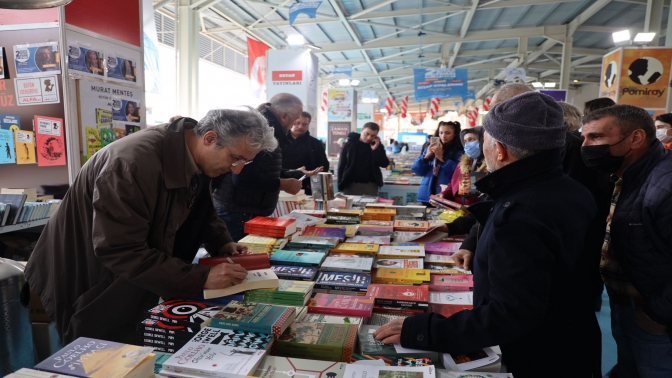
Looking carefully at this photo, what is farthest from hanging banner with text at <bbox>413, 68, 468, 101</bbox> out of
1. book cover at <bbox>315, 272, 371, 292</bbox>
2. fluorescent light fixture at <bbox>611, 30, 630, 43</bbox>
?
book cover at <bbox>315, 272, 371, 292</bbox>

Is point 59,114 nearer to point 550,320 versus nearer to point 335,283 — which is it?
point 335,283

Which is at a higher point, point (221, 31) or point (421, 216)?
point (221, 31)

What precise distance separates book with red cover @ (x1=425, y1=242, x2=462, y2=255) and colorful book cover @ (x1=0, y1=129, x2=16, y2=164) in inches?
128

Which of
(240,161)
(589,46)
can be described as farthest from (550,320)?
(589,46)

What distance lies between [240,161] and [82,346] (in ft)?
2.89

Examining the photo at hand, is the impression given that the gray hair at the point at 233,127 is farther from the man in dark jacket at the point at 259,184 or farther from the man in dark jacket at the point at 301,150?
the man in dark jacket at the point at 301,150

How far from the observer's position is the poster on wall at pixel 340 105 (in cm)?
1114

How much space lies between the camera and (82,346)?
3.66ft

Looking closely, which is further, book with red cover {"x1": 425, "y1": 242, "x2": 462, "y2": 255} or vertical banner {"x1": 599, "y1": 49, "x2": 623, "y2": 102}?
vertical banner {"x1": 599, "y1": 49, "x2": 623, "y2": 102}

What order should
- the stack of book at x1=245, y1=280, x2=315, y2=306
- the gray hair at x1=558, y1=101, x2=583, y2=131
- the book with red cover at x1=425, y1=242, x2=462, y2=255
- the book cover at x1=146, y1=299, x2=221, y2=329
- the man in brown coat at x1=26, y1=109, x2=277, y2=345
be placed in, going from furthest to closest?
the gray hair at x1=558, y1=101, x2=583, y2=131 → the book with red cover at x1=425, y1=242, x2=462, y2=255 → the stack of book at x1=245, y1=280, x2=315, y2=306 → the man in brown coat at x1=26, y1=109, x2=277, y2=345 → the book cover at x1=146, y1=299, x2=221, y2=329

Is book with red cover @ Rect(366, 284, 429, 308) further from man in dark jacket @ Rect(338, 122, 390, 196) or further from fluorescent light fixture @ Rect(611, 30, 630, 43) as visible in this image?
fluorescent light fixture @ Rect(611, 30, 630, 43)

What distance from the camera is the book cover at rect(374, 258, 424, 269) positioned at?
211 centimetres

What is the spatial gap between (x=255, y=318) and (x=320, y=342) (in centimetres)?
22

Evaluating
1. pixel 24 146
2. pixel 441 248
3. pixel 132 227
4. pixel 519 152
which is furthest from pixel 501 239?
pixel 24 146
